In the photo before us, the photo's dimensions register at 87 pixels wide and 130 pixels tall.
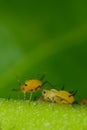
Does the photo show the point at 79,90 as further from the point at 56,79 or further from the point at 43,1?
the point at 43,1

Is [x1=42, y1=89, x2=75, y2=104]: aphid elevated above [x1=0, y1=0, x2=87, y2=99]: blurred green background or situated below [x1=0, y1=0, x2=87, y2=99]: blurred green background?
below

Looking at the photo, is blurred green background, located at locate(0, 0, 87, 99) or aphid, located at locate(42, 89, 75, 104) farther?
blurred green background, located at locate(0, 0, 87, 99)

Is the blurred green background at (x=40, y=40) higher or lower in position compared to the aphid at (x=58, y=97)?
higher

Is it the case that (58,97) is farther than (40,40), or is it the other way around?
(40,40)

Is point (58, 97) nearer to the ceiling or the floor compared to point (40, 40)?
nearer to the floor

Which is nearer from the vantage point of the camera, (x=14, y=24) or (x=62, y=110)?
(x=62, y=110)

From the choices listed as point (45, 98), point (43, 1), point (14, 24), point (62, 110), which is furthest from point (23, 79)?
point (62, 110)

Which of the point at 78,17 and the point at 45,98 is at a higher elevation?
the point at 78,17

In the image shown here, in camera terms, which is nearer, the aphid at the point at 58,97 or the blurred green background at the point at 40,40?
the aphid at the point at 58,97
